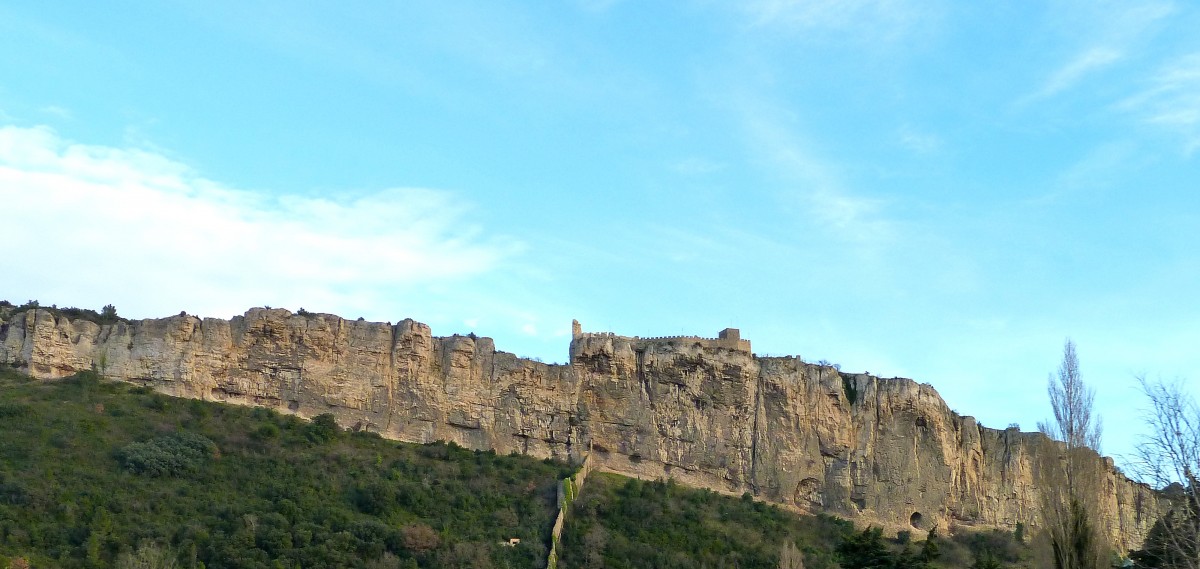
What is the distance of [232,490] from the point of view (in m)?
40.2

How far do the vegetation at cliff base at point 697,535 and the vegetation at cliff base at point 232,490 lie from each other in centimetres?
138

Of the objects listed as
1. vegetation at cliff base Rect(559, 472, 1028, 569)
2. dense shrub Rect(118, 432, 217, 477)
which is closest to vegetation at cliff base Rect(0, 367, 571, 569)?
dense shrub Rect(118, 432, 217, 477)

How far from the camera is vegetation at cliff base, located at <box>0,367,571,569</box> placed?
35625 mm

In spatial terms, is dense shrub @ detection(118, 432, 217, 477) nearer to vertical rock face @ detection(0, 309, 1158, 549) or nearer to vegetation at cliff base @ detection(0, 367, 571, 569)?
vegetation at cliff base @ detection(0, 367, 571, 569)

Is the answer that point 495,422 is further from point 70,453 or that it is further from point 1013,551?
point 1013,551

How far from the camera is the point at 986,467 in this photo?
54062mm

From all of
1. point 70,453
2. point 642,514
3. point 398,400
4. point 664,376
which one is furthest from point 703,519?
point 70,453

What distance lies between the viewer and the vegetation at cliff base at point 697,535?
40281 millimetres

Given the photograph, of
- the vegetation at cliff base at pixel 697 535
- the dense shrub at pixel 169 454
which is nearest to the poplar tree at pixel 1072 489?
the vegetation at cliff base at pixel 697 535

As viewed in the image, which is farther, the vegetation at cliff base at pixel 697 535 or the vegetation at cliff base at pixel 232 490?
the vegetation at cliff base at pixel 697 535

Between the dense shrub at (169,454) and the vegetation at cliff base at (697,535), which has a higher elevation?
the dense shrub at (169,454)

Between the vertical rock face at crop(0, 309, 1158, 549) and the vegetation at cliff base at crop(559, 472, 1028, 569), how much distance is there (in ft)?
5.59

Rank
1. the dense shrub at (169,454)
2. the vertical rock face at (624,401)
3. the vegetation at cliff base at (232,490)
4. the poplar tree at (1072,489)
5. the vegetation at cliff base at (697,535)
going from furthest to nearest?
the vertical rock face at (624,401), the vegetation at cliff base at (697,535), the dense shrub at (169,454), the vegetation at cliff base at (232,490), the poplar tree at (1072,489)

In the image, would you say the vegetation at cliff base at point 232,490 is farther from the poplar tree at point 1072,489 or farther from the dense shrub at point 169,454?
the poplar tree at point 1072,489
